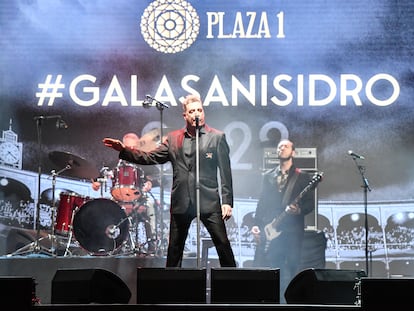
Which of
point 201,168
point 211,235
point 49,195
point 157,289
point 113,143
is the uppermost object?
point 113,143

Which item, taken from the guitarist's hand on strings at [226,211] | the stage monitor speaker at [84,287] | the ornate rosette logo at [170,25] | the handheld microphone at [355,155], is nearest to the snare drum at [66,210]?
the ornate rosette logo at [170,25]

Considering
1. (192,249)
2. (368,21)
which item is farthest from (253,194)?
(368,21)

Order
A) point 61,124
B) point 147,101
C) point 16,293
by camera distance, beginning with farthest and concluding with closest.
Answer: point 61,124, point 147,101, point 16,293

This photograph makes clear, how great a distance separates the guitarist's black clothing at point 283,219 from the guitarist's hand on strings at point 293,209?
0.12ft

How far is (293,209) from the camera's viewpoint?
8547 millimetres

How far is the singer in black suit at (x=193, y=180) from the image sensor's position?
21.1 ft

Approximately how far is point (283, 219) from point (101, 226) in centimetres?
217

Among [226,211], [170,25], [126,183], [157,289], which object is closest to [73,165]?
[126,183]

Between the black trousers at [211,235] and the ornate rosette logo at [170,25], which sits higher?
the ornate rosette logo at [170,25]

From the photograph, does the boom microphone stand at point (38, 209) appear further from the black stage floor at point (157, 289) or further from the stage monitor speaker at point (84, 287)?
the stage monitor speaker at point (84, 287)

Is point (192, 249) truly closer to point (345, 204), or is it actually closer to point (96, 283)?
point (345, 204)

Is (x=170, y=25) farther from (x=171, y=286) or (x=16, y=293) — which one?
(x=16, y=293)

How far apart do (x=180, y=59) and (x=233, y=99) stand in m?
0.83

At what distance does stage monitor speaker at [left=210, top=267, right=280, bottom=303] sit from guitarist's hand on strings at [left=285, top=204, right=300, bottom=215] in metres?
3.94
